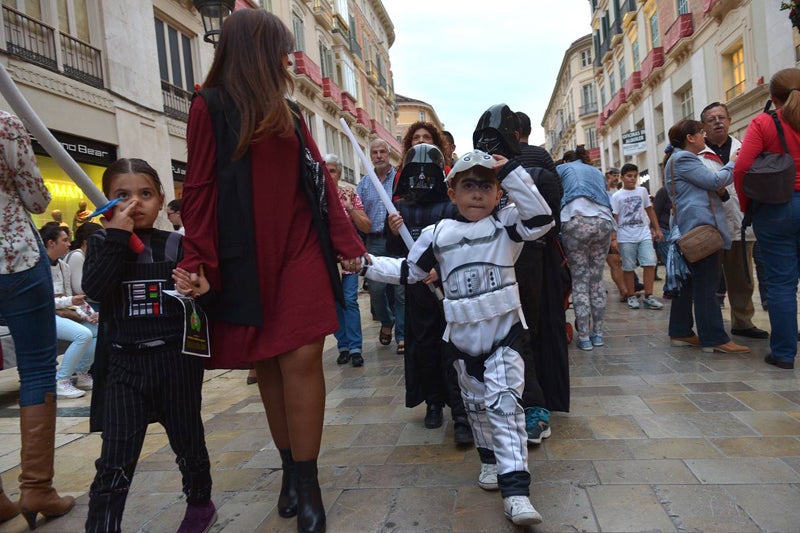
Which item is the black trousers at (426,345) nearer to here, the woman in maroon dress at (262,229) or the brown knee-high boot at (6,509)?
the woman in maroon dress at (262,229)

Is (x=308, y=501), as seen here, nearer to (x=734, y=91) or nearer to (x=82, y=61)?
(x=82, y=61)

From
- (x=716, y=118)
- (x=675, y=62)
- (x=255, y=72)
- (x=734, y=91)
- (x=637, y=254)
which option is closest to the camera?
(x=255, y=72)

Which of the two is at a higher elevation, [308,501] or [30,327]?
[30,327]

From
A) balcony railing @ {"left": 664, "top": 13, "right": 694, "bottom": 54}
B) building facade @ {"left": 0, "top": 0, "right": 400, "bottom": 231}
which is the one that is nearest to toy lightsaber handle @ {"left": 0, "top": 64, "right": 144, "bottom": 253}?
building facade @ {"left": 0, "top": 0, "right": 400, "bottom": 231}

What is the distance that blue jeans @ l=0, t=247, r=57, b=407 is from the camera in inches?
99.3

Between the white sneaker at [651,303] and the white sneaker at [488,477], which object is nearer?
the white sneaker at [488,477]

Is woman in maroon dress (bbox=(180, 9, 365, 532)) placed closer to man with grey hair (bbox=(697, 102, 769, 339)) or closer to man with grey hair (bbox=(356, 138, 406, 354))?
man with grey hair (bbox=(356, 138, 406, 354))

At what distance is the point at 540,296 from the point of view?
10.7 ft

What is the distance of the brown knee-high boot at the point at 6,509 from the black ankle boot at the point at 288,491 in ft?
4.15

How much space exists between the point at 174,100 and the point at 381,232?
1060 centimetres

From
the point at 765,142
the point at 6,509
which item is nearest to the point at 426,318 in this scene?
the point at 6,509

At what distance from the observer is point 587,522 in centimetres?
216

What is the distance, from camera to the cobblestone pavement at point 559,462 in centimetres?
226

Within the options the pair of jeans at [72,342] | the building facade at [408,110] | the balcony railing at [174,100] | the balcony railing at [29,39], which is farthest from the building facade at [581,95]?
the pair of jeans at [72,342]
